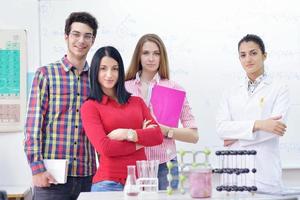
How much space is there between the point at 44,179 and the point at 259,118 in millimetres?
1325

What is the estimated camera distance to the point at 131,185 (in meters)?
2.13

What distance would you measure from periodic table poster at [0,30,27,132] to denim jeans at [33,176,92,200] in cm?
141

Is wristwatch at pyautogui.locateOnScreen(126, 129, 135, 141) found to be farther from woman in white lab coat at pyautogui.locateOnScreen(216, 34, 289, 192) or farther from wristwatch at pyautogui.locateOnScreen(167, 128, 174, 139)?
woman in white lab coat at pyautogui.locateOnScreen(216, 34, 289, 192)

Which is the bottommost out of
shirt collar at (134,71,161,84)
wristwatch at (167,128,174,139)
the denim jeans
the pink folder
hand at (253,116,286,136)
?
the denim jeans

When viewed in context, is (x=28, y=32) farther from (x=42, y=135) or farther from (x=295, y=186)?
(x=295, y=186)

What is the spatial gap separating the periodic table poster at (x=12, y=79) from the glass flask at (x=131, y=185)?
1.95m

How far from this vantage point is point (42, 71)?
262 cm

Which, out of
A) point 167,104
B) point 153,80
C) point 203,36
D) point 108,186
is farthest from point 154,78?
point 203,36

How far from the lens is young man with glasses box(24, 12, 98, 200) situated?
256 cm

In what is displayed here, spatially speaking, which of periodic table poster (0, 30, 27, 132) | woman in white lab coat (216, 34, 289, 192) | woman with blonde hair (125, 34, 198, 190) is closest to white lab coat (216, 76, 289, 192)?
woman in white lab coat (216, 34, 289, 192)

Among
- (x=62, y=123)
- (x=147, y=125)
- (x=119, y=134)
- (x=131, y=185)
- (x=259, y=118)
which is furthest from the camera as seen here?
(x=259, y=118)

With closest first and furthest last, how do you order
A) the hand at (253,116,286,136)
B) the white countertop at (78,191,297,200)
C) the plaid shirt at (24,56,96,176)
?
the white countertop at (78,191,297,200), the plaid shirt at (24,56,96,176), the hand at (253,116,286,136)

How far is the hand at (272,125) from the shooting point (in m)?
2.74

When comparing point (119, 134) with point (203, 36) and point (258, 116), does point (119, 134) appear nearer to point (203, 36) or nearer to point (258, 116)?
point (258, 116)
